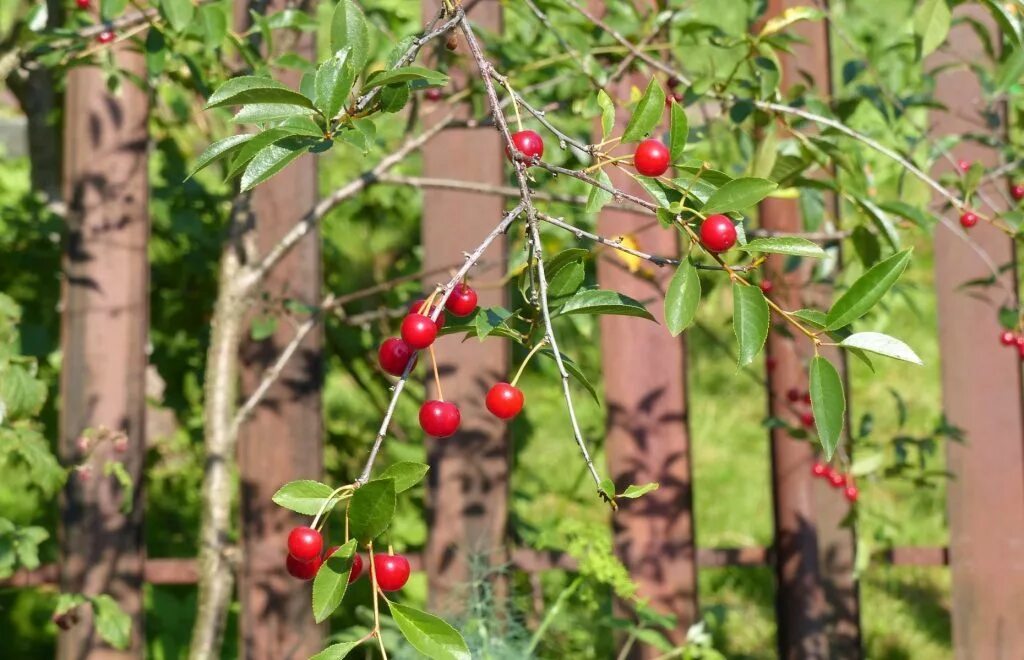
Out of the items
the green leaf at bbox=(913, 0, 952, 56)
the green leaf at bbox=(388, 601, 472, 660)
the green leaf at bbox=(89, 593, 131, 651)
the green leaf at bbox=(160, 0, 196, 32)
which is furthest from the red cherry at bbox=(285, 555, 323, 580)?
the green leaf at bbox=(913, 0, 952, 56)

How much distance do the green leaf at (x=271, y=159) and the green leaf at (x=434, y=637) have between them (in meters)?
0.40

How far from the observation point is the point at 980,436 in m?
2.58

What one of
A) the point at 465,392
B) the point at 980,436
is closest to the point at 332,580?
the point at 465,392

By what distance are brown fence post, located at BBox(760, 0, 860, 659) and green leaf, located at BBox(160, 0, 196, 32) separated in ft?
4.14

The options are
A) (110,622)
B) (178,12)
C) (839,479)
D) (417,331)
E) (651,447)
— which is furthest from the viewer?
(651,447)

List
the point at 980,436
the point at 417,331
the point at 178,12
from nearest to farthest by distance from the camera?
1. the point at 417,331
2. the point at 178,12
3. the point at 980,436

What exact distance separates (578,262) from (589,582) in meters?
1.22

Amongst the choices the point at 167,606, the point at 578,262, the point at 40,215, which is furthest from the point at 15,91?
the point at 578,262

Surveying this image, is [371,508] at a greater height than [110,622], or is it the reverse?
[371,508]

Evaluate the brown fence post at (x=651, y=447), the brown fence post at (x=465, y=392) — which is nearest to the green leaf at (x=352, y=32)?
the brown fence post at (x=465, y=392)

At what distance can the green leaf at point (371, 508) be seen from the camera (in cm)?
109

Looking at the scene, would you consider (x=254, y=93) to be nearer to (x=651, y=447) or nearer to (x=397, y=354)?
(x=397, y=354)

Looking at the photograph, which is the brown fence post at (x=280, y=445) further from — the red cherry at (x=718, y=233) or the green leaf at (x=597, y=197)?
the red cherry at (x=718, y=233)

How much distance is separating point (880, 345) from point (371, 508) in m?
0.49
